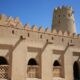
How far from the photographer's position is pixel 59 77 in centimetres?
1486

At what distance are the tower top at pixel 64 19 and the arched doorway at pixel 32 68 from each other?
9.22 metres

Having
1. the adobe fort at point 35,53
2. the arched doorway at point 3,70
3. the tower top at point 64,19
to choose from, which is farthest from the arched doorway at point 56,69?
the tower top at point 64,19

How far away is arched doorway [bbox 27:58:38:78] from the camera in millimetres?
13163

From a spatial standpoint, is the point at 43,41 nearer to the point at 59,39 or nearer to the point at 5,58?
the point at 59,39

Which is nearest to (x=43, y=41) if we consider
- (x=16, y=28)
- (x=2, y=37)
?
(x=16, y=28)

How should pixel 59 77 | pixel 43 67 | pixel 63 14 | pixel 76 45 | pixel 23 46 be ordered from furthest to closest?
1. pixel 63 14
2. pixel 76 45
3. pixel 59 77
4. pixel 43 67
5. pixel 23 46

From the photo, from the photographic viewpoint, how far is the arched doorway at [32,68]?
1316cm

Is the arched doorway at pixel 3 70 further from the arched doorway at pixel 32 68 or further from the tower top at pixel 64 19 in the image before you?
the tower top at pixel 64 19

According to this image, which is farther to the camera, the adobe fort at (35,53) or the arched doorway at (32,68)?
the arched doorway at (32,68)

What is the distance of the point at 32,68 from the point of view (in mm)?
13344

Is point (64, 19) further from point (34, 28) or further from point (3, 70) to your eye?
point (3, 70)

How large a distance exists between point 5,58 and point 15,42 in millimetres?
1164

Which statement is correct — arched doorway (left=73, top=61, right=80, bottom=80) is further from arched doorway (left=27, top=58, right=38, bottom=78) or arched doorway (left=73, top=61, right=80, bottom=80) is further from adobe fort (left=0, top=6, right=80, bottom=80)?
arched doorway (left=27, top=58, right=38, bottom=78)

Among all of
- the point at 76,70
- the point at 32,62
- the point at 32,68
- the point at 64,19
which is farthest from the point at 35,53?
the point at 64,19
